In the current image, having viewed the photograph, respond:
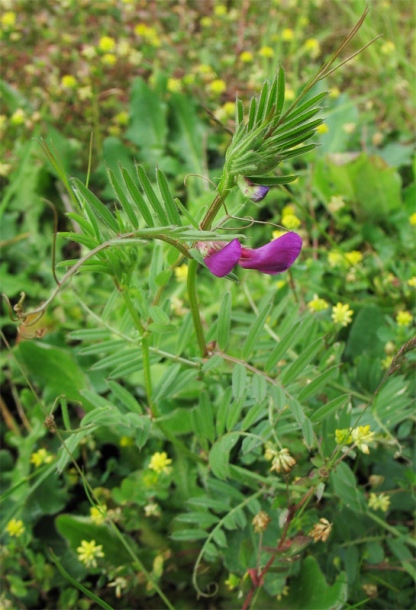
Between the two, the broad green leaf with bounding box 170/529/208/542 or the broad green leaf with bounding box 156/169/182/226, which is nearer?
the broad green leaf with bounding box 156/169/182/226

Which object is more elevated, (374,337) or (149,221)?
(149,221)

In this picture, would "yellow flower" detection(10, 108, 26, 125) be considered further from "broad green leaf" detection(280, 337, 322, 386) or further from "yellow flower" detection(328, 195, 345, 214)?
"broad green leaf" detection(280, 337, 322, 386)

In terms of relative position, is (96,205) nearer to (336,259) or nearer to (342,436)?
(342,436)

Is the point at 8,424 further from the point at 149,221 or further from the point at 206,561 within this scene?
the point at 149,221

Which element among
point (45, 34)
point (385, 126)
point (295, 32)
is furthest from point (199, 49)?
point (385, 126)

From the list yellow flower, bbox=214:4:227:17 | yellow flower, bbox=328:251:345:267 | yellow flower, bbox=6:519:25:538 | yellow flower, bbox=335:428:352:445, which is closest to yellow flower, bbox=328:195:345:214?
yellow flower, bbox=328:251:345:267

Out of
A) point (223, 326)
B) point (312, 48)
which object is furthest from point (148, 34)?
point (223, 326)
